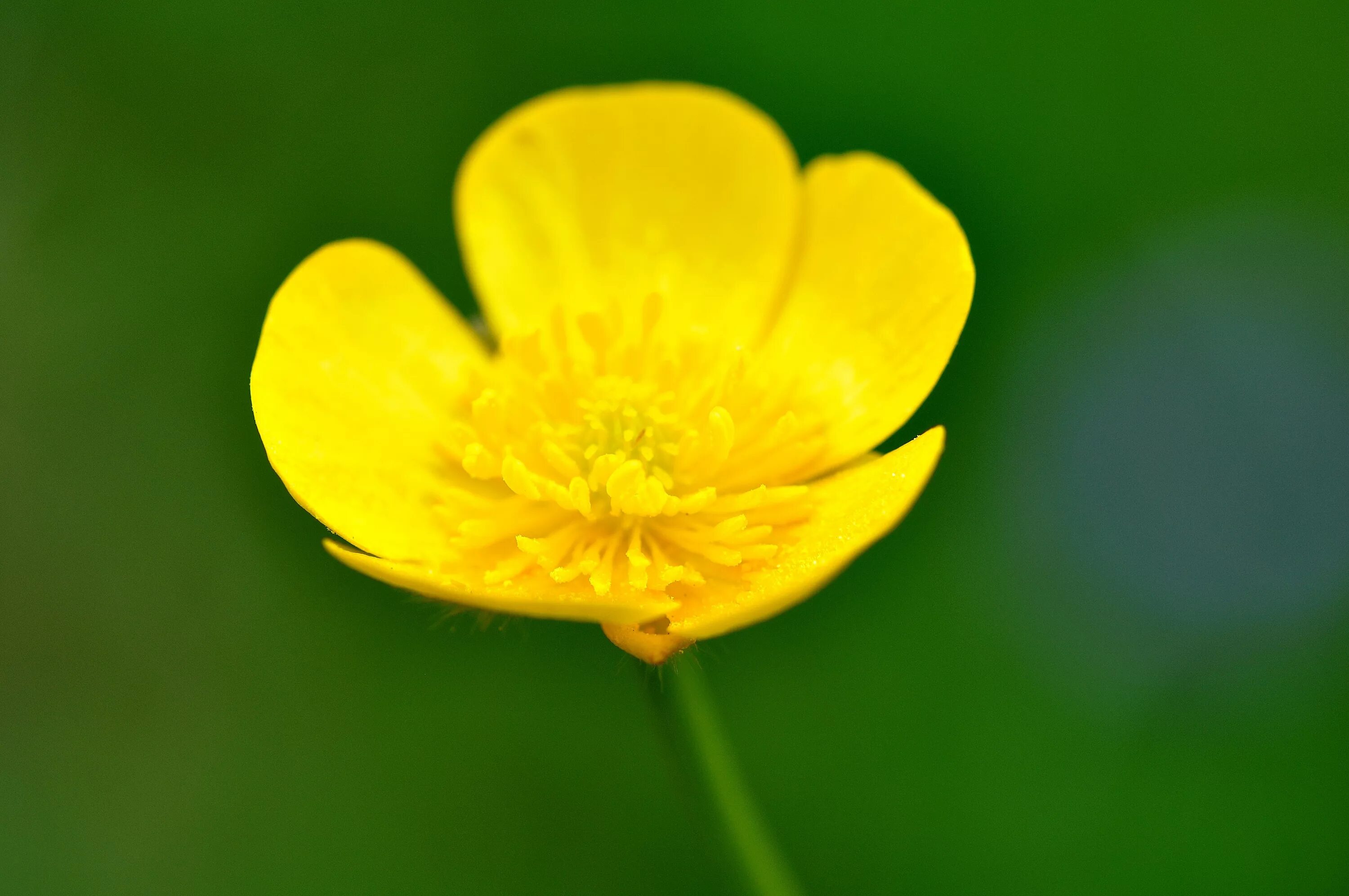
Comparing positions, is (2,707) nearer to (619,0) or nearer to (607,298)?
(607,298)

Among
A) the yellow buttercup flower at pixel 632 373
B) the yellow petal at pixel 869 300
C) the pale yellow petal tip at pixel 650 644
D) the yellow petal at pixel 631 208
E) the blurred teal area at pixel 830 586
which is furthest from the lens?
the blurred teal area at pixel 830 586

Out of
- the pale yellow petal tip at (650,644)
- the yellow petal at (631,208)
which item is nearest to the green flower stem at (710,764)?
the pale yellow petal tip at (650,644)

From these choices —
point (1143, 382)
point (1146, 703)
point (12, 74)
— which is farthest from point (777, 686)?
point (12, 74)

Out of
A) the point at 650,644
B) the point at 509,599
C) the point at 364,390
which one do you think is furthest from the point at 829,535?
the point at 364,390

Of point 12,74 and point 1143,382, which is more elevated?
point 12,74

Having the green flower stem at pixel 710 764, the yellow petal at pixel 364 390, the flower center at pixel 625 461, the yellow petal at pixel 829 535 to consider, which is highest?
the yellow petal at pixel 364 390

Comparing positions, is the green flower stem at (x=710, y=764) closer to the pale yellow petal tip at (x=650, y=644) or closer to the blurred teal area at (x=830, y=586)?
the pale yellow petal tip at (x=650, y=644)

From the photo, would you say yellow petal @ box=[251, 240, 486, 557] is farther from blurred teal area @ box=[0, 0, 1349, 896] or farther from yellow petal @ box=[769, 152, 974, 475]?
yellow petal @ box=[769, 152, 974, 475]
